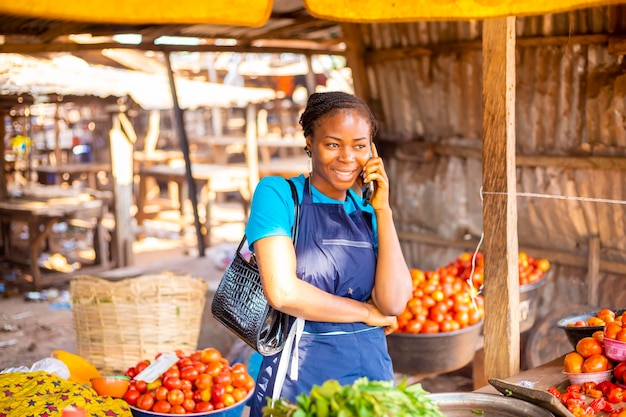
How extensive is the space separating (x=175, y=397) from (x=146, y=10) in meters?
2.02

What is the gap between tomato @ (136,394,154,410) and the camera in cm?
368

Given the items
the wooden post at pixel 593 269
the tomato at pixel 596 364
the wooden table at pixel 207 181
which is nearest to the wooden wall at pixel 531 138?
the wooden post at pixel 593 269

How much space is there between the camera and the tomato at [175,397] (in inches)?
145

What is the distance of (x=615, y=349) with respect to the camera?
128 inches

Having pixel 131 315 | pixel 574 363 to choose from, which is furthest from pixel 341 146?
pixel 131 315

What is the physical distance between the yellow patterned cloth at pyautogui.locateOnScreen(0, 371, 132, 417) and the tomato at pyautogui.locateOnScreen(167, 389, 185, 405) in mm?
Result: 252

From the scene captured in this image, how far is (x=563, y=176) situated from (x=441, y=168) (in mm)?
1310

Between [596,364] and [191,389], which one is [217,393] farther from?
[596,364]

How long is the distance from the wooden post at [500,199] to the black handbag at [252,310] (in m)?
1.22


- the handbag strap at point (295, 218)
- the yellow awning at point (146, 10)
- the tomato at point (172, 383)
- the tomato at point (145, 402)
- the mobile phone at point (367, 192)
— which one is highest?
the yellow awning at point (146, 10)

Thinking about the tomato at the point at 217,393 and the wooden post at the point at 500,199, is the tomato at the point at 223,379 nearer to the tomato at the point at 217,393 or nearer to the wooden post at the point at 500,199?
the tomato at the point at 217,393

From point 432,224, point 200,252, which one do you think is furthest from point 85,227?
point 432,224

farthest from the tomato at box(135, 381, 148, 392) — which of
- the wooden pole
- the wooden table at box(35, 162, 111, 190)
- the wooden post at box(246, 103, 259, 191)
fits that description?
the wooden table at box(35, 162, 111, 190)

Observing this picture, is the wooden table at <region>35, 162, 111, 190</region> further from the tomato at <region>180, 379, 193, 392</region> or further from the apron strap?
the apron strap
